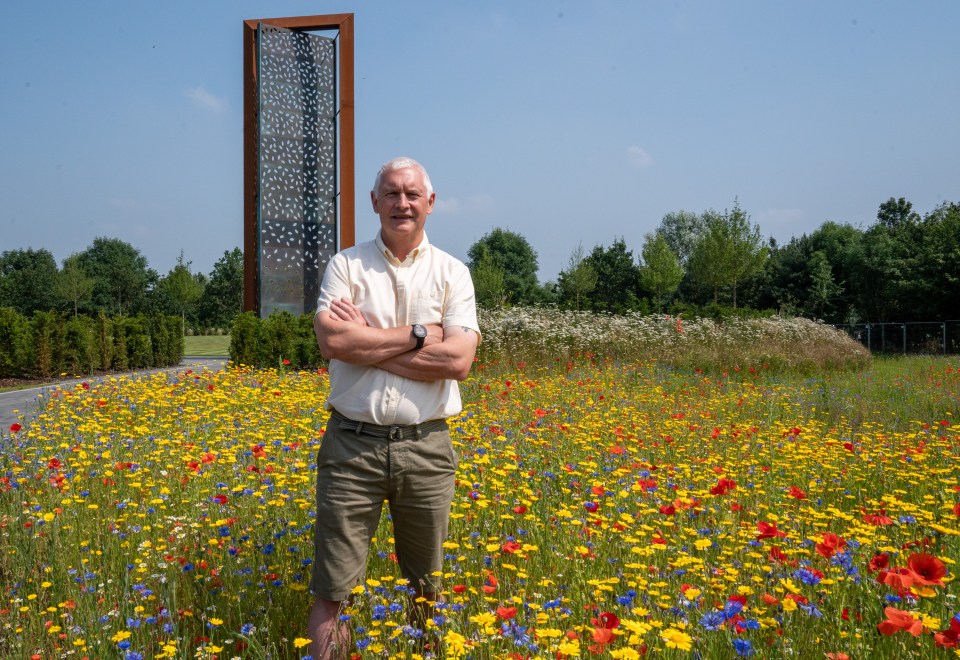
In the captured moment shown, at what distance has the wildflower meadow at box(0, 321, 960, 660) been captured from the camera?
2240 mm

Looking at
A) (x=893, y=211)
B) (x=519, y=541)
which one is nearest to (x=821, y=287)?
(x=893, y=211)

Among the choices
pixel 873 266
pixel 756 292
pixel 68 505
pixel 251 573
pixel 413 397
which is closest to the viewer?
pixel 413 397

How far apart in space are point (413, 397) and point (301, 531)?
128cm

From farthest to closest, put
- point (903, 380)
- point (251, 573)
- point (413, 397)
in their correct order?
point (903, 380), point (251, 573), point (413, 397)

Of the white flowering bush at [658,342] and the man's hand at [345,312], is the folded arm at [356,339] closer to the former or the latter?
the man's hand at [345,312]

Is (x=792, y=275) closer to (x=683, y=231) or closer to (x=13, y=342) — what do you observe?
(x=683, y=231)

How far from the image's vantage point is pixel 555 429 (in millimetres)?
5883

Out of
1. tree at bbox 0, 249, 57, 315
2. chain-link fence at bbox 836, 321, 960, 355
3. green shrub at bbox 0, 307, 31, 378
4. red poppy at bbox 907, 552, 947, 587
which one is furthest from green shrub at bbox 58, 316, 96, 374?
tree at bbox 0, 249, 57, 315

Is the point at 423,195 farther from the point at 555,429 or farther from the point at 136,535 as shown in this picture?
the point at 555,429

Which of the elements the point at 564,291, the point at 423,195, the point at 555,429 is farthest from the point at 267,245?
the point at 564,291

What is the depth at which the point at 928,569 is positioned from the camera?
190 centimetres

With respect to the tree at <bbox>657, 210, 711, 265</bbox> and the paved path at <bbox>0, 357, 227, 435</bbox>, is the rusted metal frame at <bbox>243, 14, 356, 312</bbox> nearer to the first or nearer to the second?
the paved path at <bbox>0, 357, 227, 435</bbox>

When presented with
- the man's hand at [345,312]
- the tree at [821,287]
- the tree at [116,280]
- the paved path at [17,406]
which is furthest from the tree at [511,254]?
the man's hand at [345,312]

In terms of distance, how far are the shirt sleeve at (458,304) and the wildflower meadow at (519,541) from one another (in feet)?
2.81
